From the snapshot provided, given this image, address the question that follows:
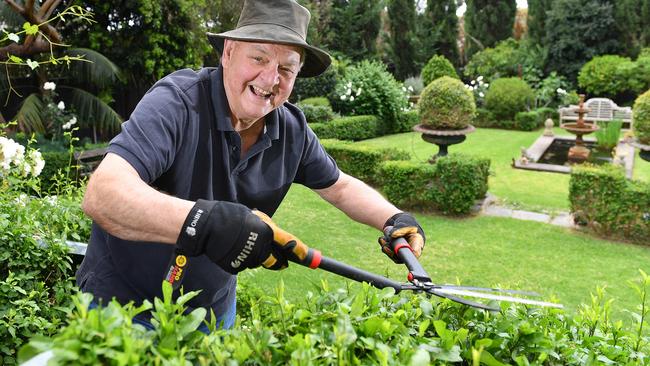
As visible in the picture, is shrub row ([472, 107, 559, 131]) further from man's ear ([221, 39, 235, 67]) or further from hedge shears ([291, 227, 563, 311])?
hedge shears ([291, 227, 563, 311])

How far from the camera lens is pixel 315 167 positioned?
2.63 metres

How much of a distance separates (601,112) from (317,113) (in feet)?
39.0

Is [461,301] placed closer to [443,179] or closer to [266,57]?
[266,57]

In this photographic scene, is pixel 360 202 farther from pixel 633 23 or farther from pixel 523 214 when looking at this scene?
pixel 633 23

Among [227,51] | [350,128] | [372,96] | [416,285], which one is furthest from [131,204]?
[372,96]

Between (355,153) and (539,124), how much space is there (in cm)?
1263

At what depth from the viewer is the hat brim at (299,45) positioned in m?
2.09

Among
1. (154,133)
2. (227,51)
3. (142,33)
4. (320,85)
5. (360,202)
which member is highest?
(142,33)

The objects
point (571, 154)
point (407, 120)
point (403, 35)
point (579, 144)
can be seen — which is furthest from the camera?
point (403, 35)

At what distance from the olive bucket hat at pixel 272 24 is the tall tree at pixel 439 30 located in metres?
28.8

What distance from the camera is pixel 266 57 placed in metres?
2.19

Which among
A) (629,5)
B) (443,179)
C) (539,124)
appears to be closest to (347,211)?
(443,179)

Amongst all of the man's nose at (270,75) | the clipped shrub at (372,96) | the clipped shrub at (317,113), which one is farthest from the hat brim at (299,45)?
the clipped shrub at (372,96)

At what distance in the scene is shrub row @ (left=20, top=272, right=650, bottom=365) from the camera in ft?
3.56
